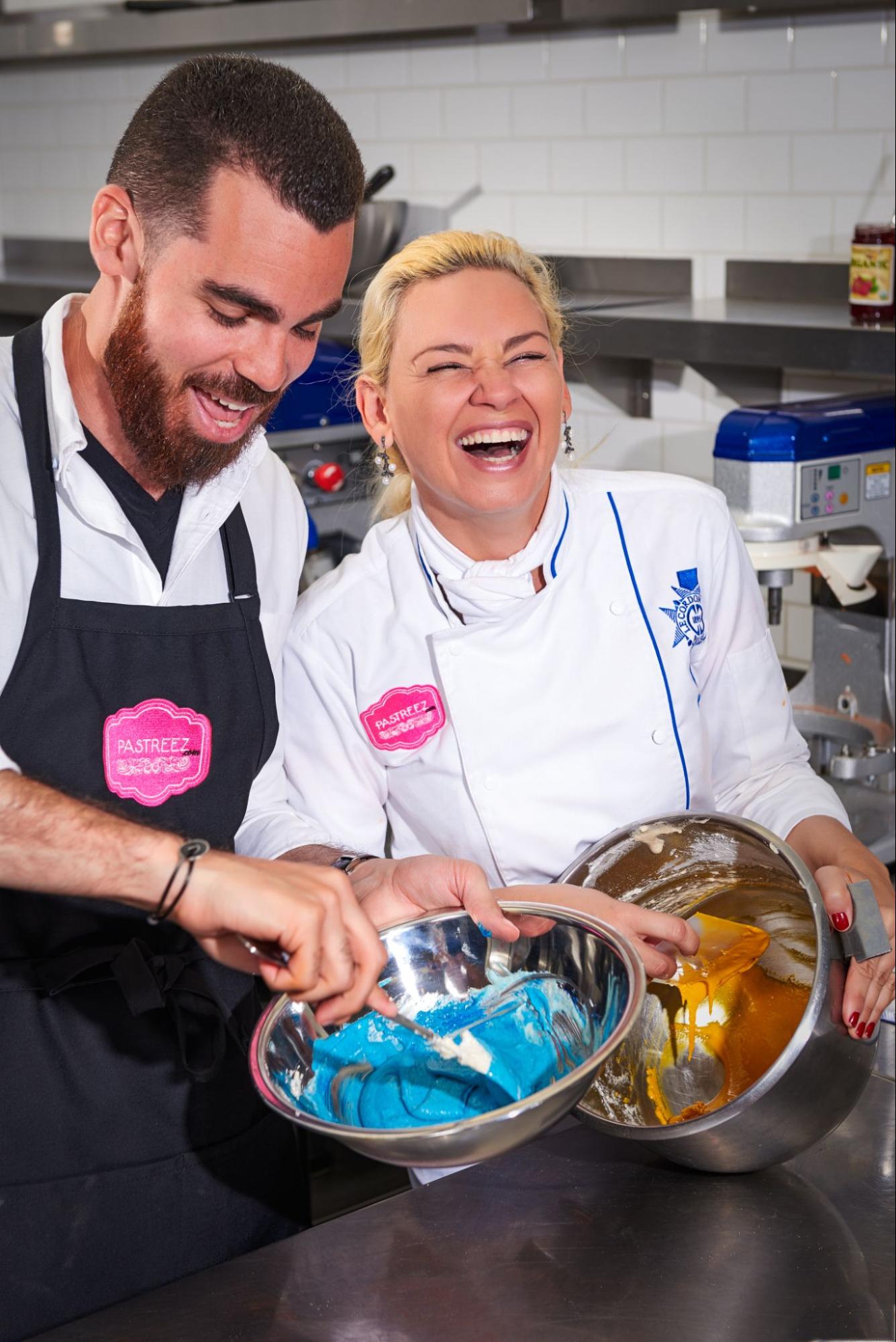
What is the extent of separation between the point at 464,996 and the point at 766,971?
307 millimetres

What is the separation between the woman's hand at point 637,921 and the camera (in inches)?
50.6

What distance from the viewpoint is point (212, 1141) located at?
5.17ft

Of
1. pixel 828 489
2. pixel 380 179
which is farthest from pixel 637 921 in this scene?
pixel 380 179

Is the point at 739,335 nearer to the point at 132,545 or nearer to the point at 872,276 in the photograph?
the point at 872,276

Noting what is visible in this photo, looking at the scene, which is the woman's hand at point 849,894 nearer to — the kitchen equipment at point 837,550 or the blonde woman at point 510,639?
the blonde woman at point 510,639

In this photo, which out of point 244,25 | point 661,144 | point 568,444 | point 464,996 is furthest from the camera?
point 244,25

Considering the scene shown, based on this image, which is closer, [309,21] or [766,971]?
[766,971]

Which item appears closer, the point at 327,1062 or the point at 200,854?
the point at 200,854

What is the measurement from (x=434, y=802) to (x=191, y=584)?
0.39m

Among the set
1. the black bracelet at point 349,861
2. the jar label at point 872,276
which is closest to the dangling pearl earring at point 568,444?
the black bracelet at point 349,861

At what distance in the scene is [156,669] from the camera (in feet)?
4.75

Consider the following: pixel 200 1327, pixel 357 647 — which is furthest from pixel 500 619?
pixel 200 1327

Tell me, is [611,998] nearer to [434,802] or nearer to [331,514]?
[434,802]

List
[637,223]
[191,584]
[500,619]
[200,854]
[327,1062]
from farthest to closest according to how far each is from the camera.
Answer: [637,223]
[500,619]
[191,584]
[327,1062]
[200,854]
